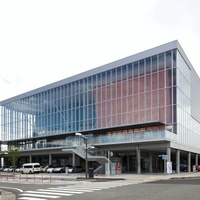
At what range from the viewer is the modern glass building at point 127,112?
51.2 m

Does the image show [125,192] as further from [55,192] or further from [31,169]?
[31,169]

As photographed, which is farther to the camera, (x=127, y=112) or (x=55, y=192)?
(x=127, y=112)

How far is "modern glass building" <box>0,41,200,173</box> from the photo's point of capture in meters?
51.2

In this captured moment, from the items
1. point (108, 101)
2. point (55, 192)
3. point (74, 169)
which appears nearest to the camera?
point (55, 192)

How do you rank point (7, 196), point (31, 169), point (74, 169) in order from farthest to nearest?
1. point (31, 169)
2. point (74, 169)
3. point (7, 196)

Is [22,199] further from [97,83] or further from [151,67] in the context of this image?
[97,83]

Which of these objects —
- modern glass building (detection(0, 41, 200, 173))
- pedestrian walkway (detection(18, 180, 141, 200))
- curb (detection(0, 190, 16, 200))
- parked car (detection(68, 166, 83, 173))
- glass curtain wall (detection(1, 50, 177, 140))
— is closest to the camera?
curb (detection(0, 190, 16, 200))

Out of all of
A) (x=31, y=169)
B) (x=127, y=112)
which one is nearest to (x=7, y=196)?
(x=127, y=112)

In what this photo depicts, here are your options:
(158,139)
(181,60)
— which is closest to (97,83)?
(181,60)

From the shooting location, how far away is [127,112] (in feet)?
189

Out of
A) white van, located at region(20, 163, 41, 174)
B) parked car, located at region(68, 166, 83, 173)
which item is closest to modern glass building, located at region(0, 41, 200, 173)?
parked car, located at region(68, 166, 83, 173)

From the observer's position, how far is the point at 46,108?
7425 centimetres

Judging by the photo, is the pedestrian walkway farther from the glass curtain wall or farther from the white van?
the white van

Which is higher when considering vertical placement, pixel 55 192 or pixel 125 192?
pixel 125 192
